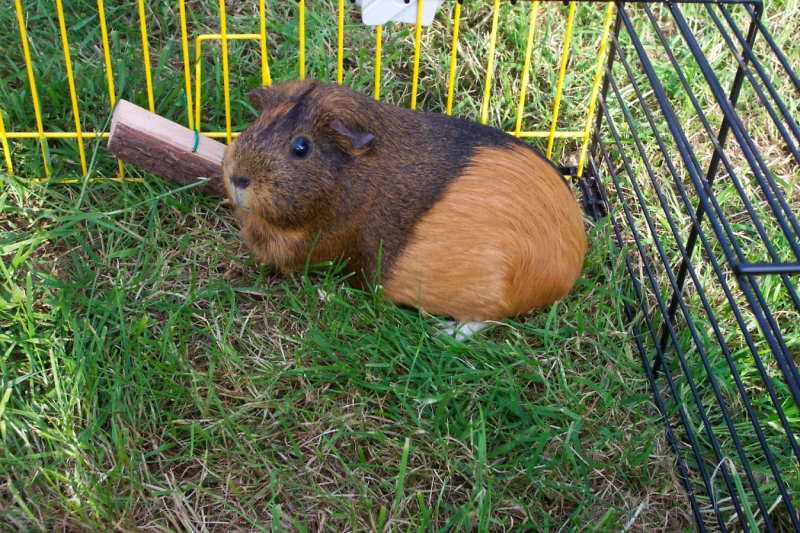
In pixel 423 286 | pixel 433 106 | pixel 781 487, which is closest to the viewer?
pixel 781 487

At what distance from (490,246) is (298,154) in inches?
30.4

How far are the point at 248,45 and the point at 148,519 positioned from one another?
8.08 ft

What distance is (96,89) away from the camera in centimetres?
350

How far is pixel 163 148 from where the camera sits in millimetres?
3125

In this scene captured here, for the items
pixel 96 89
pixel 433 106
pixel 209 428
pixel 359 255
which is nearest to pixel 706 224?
pixel 433 106

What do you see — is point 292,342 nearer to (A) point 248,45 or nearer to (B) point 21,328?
(B) point 21,328

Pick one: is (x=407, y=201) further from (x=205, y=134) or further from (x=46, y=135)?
(x=46, y=135)

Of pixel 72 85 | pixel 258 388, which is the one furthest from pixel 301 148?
pixel 72 85

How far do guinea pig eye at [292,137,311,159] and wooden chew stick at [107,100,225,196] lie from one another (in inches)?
25.1

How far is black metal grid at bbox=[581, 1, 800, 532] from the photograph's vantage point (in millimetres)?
2152

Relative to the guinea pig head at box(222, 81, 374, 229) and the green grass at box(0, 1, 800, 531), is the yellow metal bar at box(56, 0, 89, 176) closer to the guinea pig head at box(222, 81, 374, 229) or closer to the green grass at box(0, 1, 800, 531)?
the green grass at box(0, 1, 800, 531)

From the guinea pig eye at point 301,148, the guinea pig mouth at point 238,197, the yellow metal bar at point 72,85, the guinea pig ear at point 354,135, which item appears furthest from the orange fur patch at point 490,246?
the yellow metal bar at point 72,85

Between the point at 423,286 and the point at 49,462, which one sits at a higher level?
the point at 423,286

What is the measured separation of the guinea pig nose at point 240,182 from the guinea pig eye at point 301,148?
0.20 m
